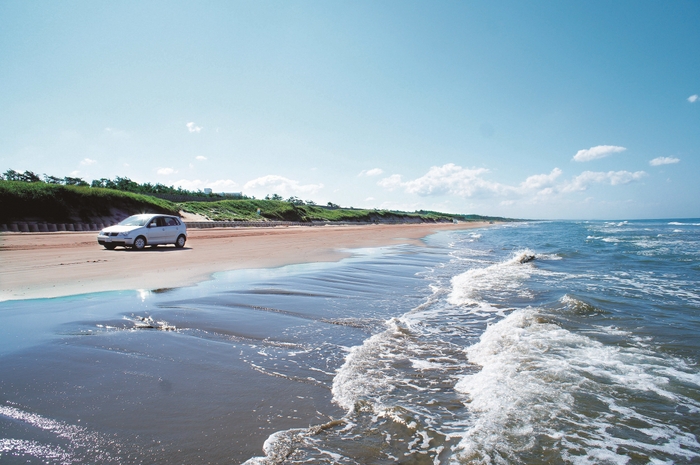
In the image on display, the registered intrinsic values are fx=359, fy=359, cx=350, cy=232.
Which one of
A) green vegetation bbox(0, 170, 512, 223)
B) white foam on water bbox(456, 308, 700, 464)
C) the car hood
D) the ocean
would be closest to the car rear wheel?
the car hood

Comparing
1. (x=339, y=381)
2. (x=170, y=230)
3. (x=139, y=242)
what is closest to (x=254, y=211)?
(x=170, y=230)

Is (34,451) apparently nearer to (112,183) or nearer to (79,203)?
(79,203)

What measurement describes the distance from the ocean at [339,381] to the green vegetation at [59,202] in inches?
1033

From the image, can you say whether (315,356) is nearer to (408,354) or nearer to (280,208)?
(408,354)

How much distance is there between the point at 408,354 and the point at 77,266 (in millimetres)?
9955

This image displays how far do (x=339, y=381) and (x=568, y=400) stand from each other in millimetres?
2258

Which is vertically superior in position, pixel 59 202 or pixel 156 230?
pixel 59 202

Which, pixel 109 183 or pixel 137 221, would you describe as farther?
pixel 109 183

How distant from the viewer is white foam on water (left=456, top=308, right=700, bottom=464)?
9.10ft

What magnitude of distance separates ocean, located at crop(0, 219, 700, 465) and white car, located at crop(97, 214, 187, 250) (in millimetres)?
9094

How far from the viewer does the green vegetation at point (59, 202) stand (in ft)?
81.9

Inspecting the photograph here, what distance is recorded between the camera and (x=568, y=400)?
352 cm

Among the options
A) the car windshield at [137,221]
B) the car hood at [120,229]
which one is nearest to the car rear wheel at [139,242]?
the car hood at [120,229]

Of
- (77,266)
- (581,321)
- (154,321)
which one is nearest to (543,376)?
(581,321)
